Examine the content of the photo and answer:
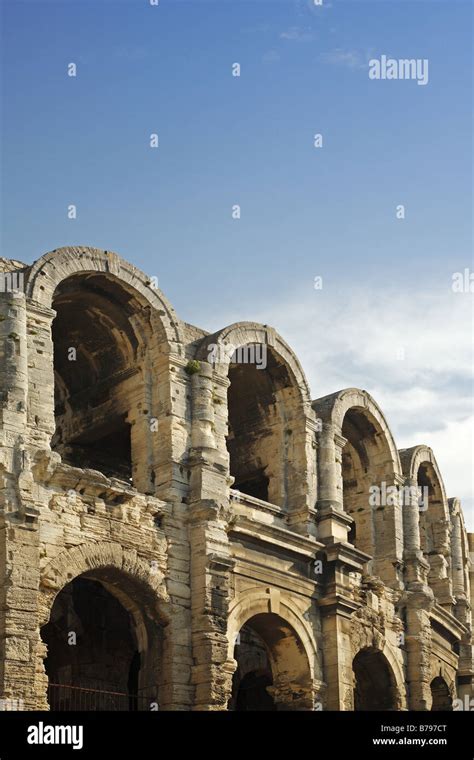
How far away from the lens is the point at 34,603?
17.2 m

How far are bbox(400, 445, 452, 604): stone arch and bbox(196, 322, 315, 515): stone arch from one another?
195 inches

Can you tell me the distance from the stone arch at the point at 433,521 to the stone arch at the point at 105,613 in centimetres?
836

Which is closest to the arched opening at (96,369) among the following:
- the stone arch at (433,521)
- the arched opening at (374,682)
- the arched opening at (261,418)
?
the arched opening at (261,418)

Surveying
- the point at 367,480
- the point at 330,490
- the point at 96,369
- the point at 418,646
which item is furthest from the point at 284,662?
the point at 367,480

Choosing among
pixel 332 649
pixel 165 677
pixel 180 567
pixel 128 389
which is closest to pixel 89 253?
pixel 128 389

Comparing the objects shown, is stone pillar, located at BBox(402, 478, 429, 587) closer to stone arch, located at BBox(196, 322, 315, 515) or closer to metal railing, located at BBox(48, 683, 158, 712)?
stone arch, located at BBox(196, 322, 315, 515)

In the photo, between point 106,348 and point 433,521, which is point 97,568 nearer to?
point 106,348

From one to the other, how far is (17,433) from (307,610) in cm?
684

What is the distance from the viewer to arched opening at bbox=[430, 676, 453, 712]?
27406 mm

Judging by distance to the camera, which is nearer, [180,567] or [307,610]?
[180,567]

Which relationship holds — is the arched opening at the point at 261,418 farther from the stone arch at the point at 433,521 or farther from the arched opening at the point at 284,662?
the stone arch at the point at 433,521

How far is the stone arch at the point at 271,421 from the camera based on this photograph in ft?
76.6

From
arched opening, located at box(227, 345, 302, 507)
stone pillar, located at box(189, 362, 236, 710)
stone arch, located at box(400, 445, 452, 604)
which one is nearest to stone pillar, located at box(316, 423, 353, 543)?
arched opening, located at box(227, 345, 302, 507)
